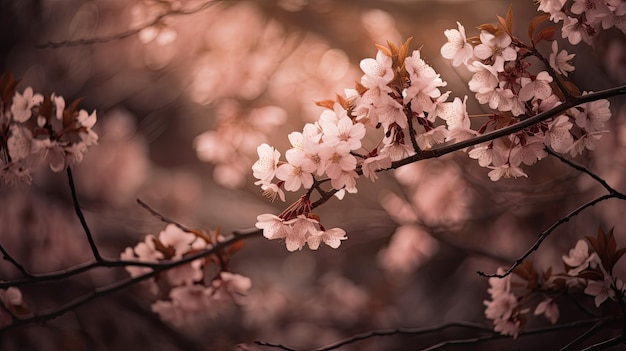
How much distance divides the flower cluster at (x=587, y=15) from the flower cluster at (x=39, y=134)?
26.8 inches

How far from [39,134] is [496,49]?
691 mm

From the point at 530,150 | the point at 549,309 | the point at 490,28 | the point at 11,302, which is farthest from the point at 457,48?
the point at 11,302

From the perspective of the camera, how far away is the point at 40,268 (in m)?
1.79

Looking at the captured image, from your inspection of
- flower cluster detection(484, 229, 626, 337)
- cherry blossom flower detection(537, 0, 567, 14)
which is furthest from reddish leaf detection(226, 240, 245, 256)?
cherry blossom flower detection(537, 0, 567, 14)

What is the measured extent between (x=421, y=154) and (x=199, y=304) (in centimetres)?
70

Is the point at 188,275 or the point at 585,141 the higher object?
the point at 188,275

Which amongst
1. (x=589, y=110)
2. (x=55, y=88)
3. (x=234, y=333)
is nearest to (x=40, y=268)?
(x=55, y=88)

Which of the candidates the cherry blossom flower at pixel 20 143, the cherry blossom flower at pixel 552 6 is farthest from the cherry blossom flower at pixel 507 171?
the cherry blossom flower at pixel 20 143

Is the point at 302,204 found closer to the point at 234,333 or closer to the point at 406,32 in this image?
the point at 406,32

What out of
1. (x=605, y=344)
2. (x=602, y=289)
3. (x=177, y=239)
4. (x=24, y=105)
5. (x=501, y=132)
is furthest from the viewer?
(x=177, y=239)

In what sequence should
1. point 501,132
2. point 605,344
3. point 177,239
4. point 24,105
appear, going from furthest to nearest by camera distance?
point 177,239 < point 24,105 < point 605,344 < point 501,132

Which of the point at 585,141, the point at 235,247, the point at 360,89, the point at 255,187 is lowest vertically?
the point at 585,141

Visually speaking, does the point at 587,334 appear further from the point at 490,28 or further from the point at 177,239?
the point at 177,239

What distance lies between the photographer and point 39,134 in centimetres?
100
